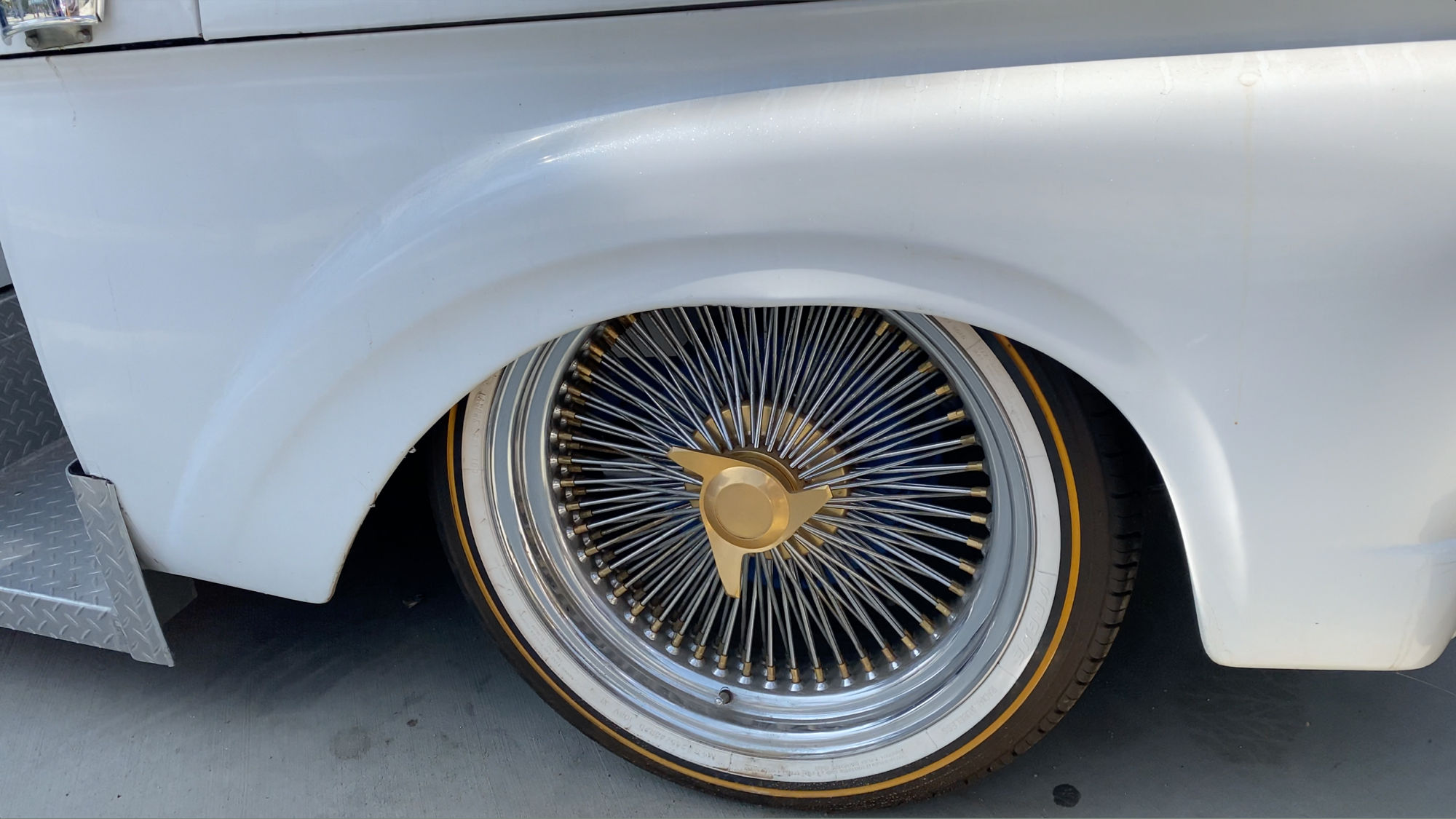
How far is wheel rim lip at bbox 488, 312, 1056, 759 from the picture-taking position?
115cm

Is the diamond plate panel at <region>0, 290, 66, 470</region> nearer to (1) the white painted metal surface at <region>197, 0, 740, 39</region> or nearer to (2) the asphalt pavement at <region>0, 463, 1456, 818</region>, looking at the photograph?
(2) the asphalt pavement at <region>0, 463, 1456, 818</region>

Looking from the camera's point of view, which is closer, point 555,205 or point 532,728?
point 555,205

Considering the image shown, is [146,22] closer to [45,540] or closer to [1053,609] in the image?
[45,540]

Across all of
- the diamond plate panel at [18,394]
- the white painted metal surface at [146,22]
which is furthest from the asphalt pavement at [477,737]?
the white painted metal surface at [146,22]

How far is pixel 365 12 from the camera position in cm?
100

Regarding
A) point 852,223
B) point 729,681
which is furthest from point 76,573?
→ point 852,223

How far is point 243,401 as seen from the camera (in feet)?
3.93

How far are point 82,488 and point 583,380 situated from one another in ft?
2.41

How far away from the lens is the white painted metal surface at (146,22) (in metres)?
1.05

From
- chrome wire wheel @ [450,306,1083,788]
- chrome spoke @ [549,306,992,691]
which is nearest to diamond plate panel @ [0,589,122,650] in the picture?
chrome wire wheel @ [450,306,1083,788]

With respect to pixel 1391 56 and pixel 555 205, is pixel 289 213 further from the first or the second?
pixel 1391 56

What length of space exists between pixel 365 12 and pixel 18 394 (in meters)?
1.41

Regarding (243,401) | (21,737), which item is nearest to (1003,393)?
(243,401)

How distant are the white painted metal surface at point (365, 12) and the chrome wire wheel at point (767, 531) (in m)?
0.41
